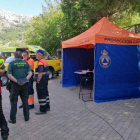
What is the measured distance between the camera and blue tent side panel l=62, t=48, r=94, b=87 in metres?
8.98

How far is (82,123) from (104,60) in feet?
8.40

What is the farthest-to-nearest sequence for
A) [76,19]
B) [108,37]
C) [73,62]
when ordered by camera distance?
[76,19], [73,62], [108,37]

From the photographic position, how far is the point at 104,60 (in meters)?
6.04

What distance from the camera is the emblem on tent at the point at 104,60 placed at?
599 cm

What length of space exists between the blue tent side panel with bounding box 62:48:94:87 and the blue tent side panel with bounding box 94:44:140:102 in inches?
125

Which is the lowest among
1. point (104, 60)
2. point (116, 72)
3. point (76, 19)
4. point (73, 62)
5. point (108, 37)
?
point (116, 72)

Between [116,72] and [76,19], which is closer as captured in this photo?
[116,72]

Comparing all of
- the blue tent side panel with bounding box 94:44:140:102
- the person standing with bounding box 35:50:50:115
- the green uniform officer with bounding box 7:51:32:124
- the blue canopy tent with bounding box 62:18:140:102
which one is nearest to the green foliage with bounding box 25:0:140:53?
the blue canopy tent with bounding box 62:18:140:102

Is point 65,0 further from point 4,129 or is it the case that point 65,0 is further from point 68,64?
point 4,129

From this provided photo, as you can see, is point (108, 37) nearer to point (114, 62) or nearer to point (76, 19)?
point (114, 62)

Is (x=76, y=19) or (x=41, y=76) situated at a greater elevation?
(x=76, y=19)

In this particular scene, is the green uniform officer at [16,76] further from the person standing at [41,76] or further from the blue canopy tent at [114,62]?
the blue canopy tent at [114,62]

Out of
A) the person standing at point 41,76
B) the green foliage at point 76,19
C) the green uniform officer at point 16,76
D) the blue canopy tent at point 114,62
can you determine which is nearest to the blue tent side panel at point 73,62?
the blue canopy tent at point 114,62

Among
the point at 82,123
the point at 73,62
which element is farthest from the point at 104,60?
the point at 73,62
